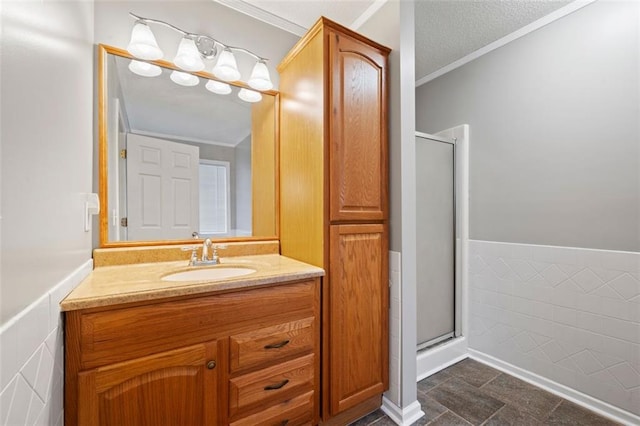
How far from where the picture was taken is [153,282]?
1057 millimetres

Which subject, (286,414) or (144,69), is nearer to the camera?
(286,414)

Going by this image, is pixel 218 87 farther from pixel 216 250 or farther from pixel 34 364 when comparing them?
pixel 34 364

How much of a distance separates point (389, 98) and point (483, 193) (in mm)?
1233

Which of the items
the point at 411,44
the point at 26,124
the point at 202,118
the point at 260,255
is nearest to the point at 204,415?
the point at 260,255

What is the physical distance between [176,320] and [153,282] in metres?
0.19

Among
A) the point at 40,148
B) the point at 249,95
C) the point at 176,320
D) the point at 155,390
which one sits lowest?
the point at 155,390

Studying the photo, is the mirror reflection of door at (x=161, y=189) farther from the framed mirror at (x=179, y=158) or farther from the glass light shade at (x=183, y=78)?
the glass light shade at (x=183, y=78)

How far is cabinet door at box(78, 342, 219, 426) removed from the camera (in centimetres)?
87

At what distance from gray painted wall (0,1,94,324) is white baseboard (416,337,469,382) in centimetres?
208

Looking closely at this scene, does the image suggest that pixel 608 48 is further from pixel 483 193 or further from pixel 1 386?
pixel 1 386

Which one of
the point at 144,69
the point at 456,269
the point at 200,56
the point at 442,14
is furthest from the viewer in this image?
the point at 456,269

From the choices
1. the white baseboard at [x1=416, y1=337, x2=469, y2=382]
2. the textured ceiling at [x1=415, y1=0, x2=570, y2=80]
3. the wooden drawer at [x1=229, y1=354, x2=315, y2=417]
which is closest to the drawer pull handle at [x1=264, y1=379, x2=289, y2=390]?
the wooden drawer at [x1=229, y1=354, x2=315, y2=417]

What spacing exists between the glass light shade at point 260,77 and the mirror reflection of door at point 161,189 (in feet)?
1.85

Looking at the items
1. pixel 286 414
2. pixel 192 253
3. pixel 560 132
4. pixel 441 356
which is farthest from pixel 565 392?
pixel 192 253
